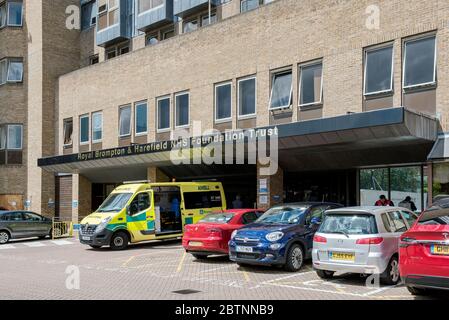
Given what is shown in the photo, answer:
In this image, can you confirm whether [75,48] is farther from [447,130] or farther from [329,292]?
[329,292]

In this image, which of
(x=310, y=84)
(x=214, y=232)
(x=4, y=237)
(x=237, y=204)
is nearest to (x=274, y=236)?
(x=214, y=232)

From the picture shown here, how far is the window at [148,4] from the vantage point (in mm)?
29188

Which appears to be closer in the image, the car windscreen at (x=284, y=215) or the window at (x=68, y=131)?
the car windscreen at (x=284, y=215)

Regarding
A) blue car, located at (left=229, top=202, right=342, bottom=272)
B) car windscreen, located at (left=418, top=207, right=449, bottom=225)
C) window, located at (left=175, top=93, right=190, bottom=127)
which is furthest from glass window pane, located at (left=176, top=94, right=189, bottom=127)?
car windscreen, located at (left=418, top=207, right=449, bottom=225)

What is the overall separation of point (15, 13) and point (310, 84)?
24495 mm

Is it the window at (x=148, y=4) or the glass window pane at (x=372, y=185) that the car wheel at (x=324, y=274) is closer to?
the glass window pane at (x=372, y=185)

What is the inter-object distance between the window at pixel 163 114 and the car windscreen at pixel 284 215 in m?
12.4

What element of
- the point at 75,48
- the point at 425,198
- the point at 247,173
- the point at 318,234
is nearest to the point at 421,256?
the point at 318,234

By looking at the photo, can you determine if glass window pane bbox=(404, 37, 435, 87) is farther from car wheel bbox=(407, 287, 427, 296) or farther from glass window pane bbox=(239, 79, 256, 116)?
car wheel bbox=(407, 287, 427, 296)

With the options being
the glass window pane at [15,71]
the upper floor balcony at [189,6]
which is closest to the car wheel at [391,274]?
the upper floor balcony at [189,6]

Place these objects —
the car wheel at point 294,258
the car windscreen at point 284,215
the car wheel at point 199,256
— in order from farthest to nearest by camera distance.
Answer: the car wheel at point 199,256 → the car windscreen at point 284,215 → the car wheel at point 294,258

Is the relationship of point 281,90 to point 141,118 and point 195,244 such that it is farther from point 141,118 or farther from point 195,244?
point 141,118

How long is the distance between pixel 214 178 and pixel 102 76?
386 inches

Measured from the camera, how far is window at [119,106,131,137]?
93.1 ft
